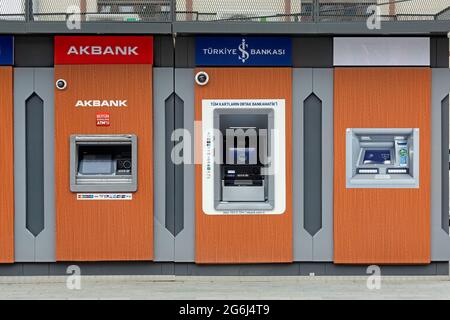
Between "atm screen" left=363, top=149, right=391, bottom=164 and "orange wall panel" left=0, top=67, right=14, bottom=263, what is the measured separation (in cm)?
406

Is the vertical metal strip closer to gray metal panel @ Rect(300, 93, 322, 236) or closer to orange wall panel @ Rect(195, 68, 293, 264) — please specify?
orange wall panel @ Rect(195, 68, 293, 264)

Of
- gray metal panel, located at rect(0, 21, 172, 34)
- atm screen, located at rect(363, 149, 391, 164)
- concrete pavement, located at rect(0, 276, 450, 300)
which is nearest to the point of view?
concrete pavement, located at rect(0, 276, 450, 300)

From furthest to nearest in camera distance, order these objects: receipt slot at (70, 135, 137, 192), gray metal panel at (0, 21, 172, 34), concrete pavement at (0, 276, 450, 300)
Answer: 1. receipt slot at (70, 135, 137, 192)
2. gray metal panel at (0, 21, 172, 34)
3. concrete pavement at (0, 276, 450, 300)

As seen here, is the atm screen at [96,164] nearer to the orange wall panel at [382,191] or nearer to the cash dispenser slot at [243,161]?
the cash dispenser slot at [243,161]

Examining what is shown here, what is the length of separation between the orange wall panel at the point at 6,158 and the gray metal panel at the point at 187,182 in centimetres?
189

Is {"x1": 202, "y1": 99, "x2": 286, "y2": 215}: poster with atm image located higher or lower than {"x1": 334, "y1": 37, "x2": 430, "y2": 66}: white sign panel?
lower

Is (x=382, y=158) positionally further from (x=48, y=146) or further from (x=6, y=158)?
(x=6, y=158)

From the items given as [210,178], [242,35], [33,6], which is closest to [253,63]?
[242,35]

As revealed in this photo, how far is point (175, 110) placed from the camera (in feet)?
41.5

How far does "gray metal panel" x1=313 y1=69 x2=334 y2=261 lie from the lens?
1266cm

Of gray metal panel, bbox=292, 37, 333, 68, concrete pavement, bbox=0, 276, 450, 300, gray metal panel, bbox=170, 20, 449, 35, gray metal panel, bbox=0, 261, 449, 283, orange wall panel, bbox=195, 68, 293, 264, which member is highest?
gray metal panel, bbox=170, 20, 449, 35

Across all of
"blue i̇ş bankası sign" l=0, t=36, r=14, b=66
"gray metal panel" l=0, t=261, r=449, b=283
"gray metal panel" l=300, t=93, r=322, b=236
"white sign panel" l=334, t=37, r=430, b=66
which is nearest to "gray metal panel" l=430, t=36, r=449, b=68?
"white sign panel" l=334, t=37, r=430, b=66

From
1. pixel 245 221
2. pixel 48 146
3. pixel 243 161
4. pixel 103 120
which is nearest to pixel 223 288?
pixel 245 221

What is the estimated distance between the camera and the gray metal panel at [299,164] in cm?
1265
